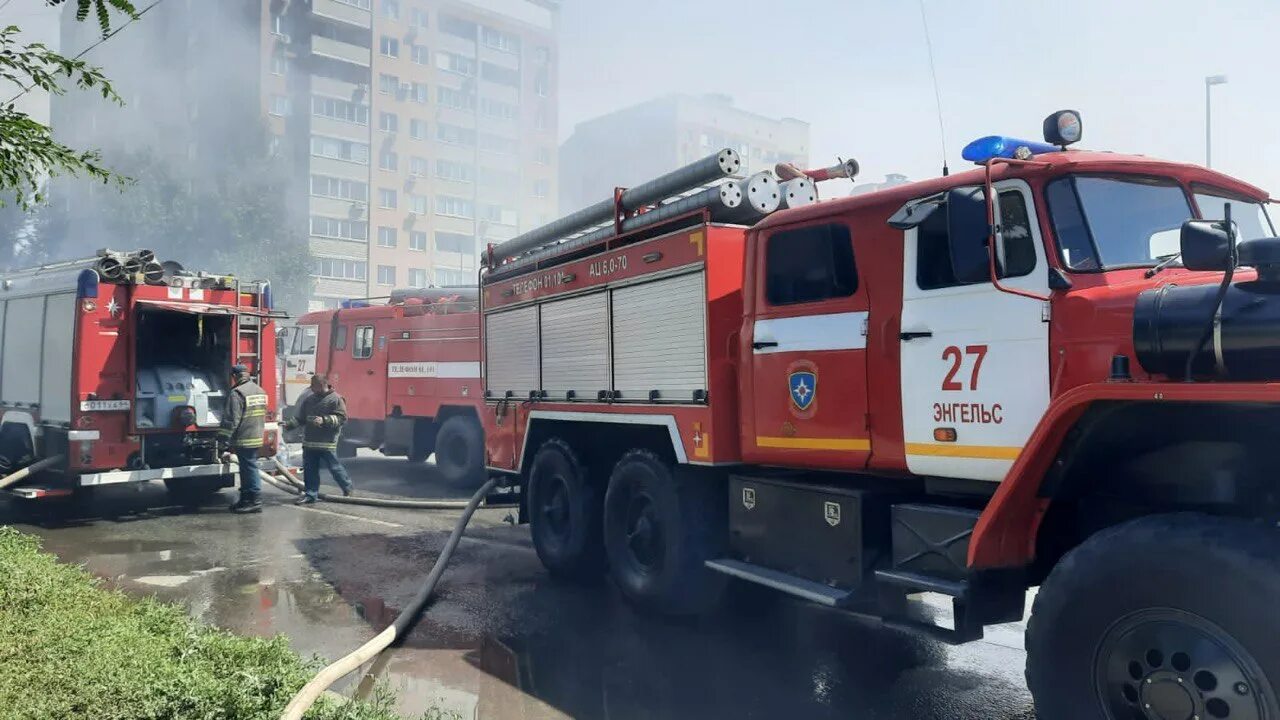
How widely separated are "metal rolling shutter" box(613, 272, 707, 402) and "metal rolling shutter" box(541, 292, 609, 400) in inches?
7.6

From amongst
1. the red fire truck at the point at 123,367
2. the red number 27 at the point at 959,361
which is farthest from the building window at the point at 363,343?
the red number 27 at the point at 959,361

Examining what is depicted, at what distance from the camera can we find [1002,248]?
3.92 m

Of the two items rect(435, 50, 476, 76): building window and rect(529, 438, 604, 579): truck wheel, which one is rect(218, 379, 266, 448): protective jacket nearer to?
rect(529, 438, 604, 579): truck wheel

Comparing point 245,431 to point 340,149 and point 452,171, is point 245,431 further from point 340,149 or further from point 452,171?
point 340,149

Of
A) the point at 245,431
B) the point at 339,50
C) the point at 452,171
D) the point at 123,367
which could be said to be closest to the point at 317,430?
the point at 245,431

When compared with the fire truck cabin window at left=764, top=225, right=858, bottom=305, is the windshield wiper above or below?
below

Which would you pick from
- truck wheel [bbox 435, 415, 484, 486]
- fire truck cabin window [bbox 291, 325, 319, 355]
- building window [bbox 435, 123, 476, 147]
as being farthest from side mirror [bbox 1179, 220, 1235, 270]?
building window [bbox 435, 123, 476, 147]

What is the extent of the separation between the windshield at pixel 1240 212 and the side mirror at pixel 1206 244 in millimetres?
1230

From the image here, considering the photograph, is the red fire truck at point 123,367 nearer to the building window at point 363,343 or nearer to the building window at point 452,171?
the building window at point 363,343

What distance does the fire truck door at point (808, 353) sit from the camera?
188 inches

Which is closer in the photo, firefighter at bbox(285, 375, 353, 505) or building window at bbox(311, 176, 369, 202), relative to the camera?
firefighter at bbox(285, 375, 353, 505)

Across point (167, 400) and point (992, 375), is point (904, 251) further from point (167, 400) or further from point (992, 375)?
point (167, 400)

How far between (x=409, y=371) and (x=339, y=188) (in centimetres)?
4500

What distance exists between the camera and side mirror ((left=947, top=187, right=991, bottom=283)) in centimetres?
396
